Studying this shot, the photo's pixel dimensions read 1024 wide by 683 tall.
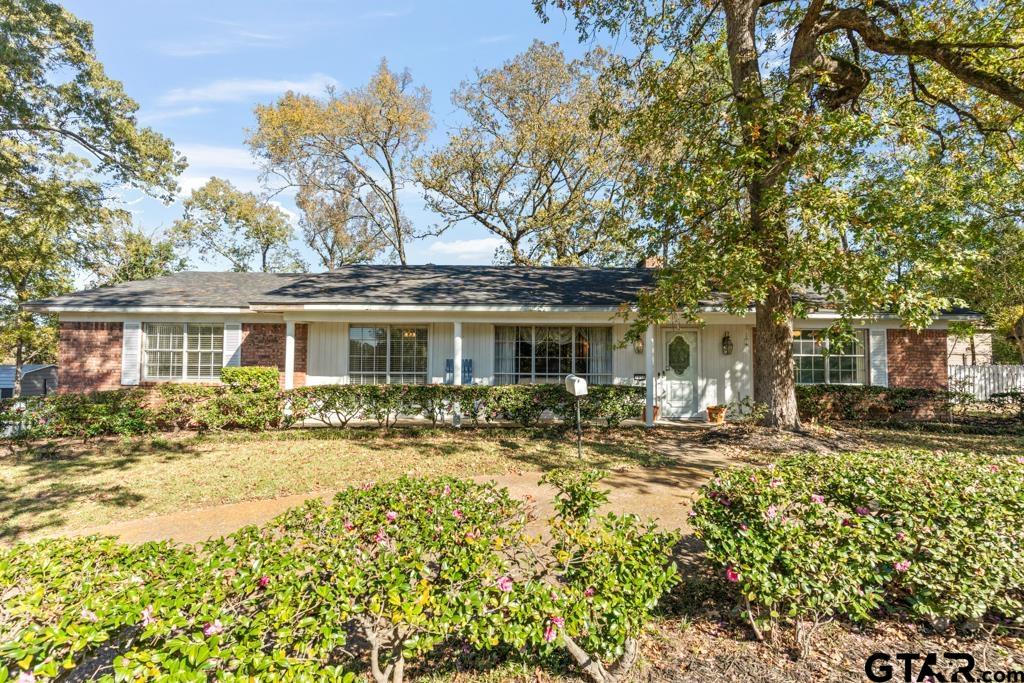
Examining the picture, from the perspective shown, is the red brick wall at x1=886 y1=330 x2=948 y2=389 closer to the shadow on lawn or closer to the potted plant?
the potted plant

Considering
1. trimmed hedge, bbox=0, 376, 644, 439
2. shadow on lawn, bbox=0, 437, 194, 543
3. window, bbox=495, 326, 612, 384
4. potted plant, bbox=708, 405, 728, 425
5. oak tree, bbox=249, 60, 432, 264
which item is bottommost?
shadow on lawn, bbox=0, 437, 194, 543

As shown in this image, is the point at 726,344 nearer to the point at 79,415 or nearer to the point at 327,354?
the point at 327,354

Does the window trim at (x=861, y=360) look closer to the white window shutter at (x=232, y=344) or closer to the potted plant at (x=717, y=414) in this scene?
the potted plant at (x=717, y=414)

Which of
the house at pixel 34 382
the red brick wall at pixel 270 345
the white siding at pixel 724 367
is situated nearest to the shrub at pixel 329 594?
the red brick wall at pixel 270 345

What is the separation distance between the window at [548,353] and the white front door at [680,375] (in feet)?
5.74

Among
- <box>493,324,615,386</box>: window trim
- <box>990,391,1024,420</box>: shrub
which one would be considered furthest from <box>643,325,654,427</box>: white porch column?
<box>990,391,1024,420</box>: shrub

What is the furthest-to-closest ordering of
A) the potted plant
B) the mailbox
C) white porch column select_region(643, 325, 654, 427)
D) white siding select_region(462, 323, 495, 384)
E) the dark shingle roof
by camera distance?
1. white siding select_region(462, 323, 495, 384)
2. the potted plant
3. the dark shingle roof
4. white porch column select_region(643, 325, 654, 427)
5. the mailbox

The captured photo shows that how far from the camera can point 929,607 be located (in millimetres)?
3160

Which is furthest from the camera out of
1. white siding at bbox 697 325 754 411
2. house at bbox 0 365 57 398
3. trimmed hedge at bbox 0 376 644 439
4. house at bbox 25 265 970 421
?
house at bbox 0 365 57 398

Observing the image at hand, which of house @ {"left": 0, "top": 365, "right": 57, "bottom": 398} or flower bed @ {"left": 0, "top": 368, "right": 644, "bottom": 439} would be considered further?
house @ {"left": 0, "top": 365, "right": 57, "bottom": 398}

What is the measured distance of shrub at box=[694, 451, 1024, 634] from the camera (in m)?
3.07

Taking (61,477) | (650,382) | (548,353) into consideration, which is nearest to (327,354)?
(548,353)

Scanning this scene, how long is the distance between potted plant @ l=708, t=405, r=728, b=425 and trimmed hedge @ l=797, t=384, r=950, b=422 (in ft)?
6.67

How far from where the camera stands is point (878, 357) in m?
13.5
